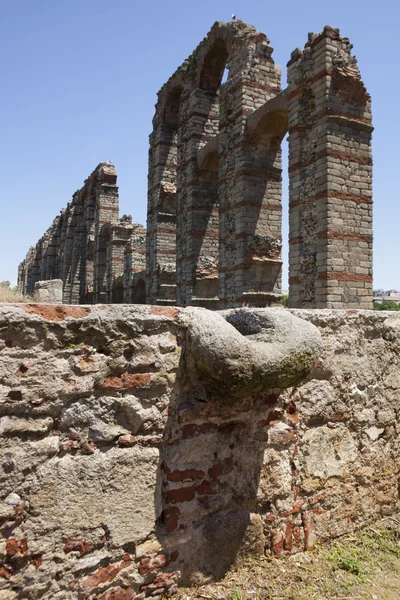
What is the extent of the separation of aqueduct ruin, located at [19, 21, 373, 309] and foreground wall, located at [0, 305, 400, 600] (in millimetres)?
6847

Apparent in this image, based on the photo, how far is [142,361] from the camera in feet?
6.57

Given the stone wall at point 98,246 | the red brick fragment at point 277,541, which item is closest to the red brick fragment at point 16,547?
the red brick fragment at point 277,541

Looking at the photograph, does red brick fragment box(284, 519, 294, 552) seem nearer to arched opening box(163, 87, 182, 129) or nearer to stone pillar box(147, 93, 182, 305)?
stone pillar box(147, 93, 182, 305)

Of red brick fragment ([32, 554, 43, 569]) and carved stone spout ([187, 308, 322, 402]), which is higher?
carved stone spout ([187, 308, 322, 402])

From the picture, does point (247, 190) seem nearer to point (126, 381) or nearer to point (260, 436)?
point (260, 436)

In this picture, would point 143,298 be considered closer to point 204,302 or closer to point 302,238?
point 204,302

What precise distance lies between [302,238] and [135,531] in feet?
28.0

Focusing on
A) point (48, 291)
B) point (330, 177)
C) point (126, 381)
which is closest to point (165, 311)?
point (126, 381)

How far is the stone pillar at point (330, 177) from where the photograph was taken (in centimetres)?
916

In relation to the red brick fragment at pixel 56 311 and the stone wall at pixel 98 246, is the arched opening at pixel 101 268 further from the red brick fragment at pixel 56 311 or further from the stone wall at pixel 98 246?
the red brick fragment at pixel 56 311

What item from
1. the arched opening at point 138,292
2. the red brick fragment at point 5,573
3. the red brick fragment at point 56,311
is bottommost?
the red brick fragment at point 5,573

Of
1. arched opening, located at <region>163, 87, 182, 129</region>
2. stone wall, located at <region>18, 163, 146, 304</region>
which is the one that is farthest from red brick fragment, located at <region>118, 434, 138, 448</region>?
stone wall, located at <region>18, 163, 146, 304</region>

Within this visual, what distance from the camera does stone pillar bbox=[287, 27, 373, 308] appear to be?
361 inches

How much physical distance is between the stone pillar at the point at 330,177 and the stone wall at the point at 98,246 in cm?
1114
